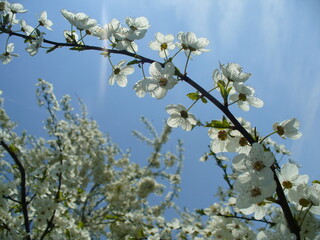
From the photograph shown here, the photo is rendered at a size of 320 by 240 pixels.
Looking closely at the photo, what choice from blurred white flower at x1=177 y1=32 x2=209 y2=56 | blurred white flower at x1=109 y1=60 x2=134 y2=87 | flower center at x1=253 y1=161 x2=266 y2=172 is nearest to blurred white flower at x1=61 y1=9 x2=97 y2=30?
blurred white flower at x1=109 y1=60 x2=134 y2=87

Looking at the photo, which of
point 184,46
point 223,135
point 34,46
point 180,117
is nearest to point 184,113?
point 180,117

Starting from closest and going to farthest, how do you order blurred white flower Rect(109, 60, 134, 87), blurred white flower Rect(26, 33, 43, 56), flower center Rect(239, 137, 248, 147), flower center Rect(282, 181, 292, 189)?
flower center Rect(282, 181, 292, 189) < flower center Rect(239, 137, 248, 147) < blurred white flower Rect(26, 33, 43, 56) < blurred white flower Rect(109, 60, 134, 87)

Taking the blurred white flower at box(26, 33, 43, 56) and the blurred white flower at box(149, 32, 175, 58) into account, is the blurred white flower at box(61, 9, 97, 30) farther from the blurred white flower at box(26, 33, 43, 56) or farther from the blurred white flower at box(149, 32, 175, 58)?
the blurred white flower at box(149, 32, 175, 58)

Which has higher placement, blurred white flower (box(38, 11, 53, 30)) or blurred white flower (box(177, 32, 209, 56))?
blurred white flower (box(38, 11, 53, 30))

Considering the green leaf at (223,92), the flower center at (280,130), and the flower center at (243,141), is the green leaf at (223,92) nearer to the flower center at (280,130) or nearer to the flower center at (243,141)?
the flower center at (243,141)

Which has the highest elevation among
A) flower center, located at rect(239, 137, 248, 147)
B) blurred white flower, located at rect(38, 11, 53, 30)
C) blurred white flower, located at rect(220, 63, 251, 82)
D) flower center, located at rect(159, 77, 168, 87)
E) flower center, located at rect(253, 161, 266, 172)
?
blurred white flower, located at rect(38, 11, 53, 30)

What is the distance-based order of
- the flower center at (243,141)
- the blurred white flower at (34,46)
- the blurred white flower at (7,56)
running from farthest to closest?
1. the blurred white flower at (7,56)
2. the blurred white flower at (34,46)
3. the flower center at (243,141)

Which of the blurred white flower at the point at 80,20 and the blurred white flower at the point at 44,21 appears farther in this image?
the blurred white flower at the point at 44,21

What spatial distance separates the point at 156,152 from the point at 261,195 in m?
8.27

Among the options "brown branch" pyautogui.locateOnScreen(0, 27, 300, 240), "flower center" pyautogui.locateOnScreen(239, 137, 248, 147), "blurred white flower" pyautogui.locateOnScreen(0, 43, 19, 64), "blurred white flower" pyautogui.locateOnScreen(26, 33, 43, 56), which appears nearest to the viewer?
"brown branch" pyautogui.locateOnScreen(0, 27, 300, 240)

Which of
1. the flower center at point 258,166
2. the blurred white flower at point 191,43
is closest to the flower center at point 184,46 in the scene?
the blurred white flower at point 191,43

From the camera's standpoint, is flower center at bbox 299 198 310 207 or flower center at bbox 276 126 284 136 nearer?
flower center at bbox 299 198 310 207

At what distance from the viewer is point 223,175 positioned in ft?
12.7

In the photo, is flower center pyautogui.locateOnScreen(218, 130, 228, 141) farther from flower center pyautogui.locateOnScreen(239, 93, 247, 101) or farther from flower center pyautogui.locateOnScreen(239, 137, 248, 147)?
flower center pyautogui.locateOnScreen(239, 93, 247, 101)
